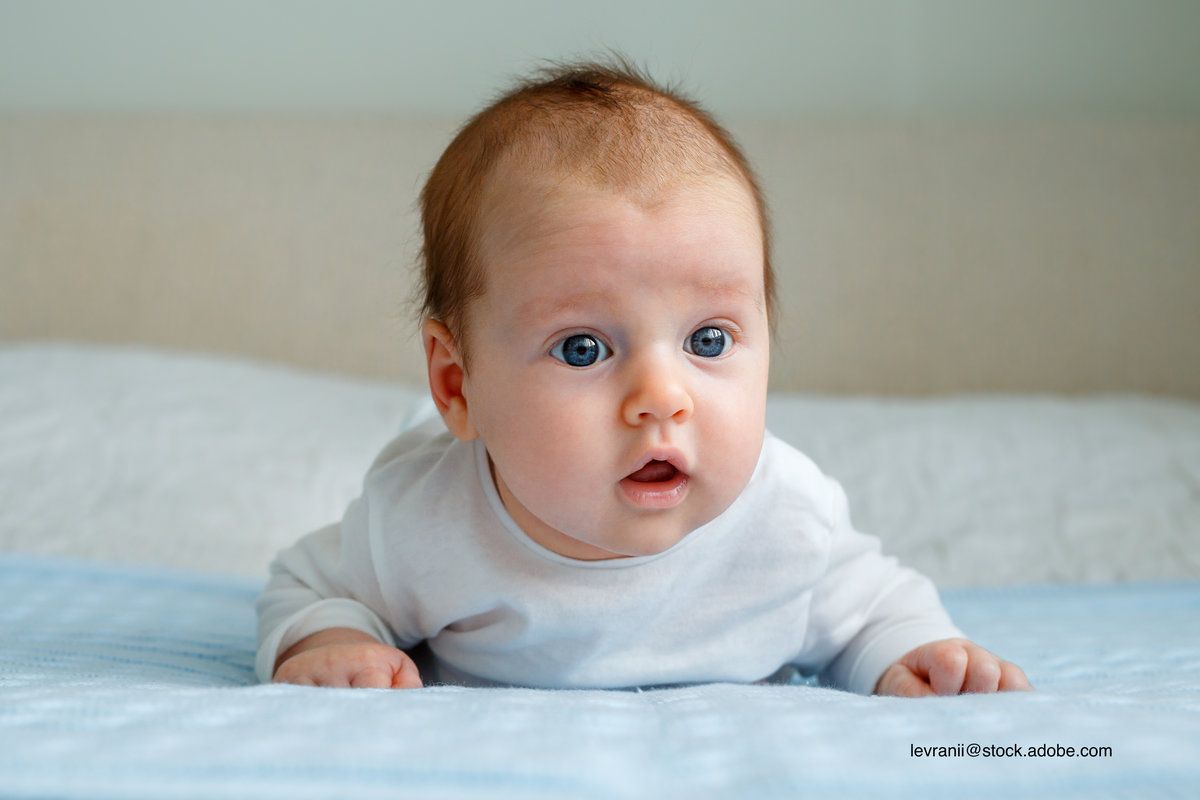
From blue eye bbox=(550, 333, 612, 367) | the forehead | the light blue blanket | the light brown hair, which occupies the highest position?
the light brown hair

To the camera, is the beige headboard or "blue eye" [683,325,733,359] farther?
the beige headboard

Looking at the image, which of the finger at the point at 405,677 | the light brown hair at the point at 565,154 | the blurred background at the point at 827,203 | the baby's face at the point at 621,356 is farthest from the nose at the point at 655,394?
the blurred background at the point at 827,203

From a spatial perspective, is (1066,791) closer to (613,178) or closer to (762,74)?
(613,178)

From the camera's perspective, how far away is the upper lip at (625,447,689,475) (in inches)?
→ 32.9

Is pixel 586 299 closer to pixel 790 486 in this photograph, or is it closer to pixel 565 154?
pixel 565 154

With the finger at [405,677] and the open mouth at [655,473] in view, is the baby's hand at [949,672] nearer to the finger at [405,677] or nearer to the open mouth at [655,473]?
the open mouth at [655,473]

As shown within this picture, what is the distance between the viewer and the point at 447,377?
3.20 ft

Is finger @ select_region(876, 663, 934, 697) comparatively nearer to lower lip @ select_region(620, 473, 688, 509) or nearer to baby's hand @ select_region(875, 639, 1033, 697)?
baby's hand @ select_region(875, 639, 1033, 697)

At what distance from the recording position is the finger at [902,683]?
3.13 ft

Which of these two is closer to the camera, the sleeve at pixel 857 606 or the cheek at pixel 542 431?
the cheek at pixel 542 431

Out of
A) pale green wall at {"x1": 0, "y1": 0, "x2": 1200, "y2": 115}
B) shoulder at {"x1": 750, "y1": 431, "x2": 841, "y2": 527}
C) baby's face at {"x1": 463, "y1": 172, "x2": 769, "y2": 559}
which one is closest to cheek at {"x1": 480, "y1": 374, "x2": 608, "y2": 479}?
baby's face at {"x1": 463, "y1": 172, "x2": 769, "y2": 559}

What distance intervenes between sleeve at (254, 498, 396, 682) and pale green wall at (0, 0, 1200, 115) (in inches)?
61.2

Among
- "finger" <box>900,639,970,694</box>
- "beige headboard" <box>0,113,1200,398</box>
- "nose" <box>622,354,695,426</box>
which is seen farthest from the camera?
"beige headboard" <box>0,113,1200,398</box>

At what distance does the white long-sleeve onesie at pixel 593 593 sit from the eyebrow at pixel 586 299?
19cm
